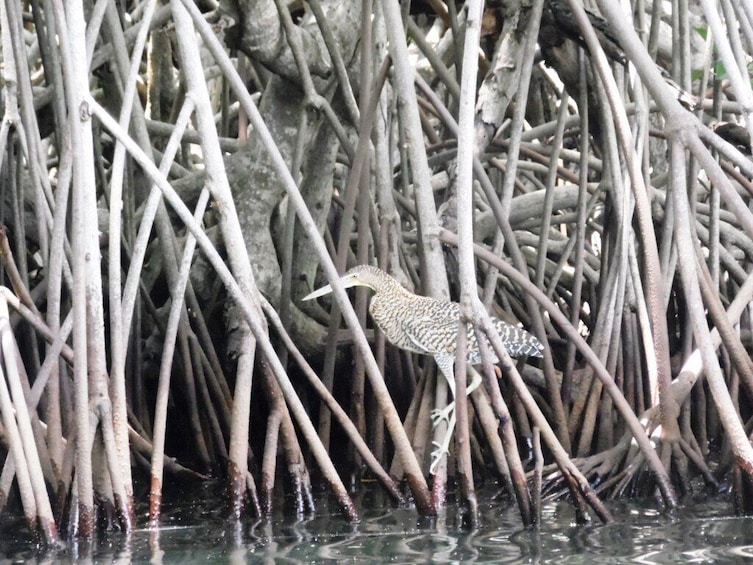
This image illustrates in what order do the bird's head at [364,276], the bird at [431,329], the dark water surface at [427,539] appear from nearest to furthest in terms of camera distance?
the dark water surface at [427,539], the bird at [431,329], the bird's head at [364,276]

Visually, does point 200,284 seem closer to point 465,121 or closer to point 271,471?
point 271,471

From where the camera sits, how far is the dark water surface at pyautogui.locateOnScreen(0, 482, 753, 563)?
11.0 ft

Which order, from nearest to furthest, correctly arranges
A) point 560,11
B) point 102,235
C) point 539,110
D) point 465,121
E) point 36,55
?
point 465,121, point 560,11, point 102,235, point 36,55, point 539,110

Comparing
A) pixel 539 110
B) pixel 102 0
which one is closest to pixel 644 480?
pixel 102 0

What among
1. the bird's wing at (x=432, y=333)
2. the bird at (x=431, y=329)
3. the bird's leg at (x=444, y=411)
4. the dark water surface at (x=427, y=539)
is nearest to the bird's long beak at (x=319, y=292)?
the bird at (x=431, y=329)

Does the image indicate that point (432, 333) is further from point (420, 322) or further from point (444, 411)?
point (444, 411)

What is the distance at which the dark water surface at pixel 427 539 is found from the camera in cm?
337

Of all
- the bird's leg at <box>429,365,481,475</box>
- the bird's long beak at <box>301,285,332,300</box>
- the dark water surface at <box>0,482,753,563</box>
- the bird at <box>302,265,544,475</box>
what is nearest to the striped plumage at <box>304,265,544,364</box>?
the bird at <box>302,265,544,475</box>

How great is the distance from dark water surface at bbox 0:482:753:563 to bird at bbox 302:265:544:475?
35 centimetres

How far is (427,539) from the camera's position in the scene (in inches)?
142

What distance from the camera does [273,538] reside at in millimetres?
3668

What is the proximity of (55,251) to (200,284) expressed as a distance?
1.85 metres

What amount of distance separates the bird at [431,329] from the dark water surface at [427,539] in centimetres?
35

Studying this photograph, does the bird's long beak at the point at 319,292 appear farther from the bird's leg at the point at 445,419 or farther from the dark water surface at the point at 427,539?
the dark water surface at the point at 427,539
